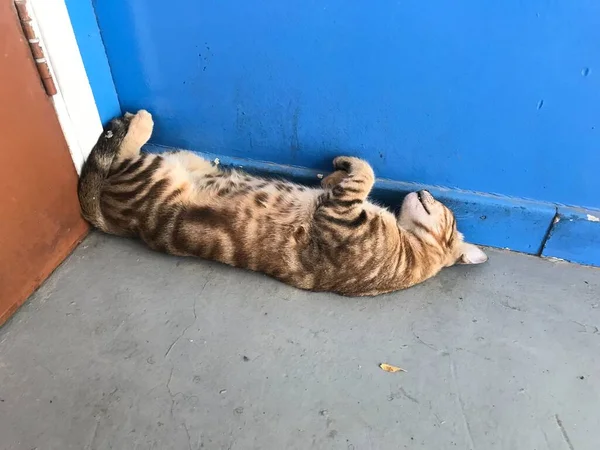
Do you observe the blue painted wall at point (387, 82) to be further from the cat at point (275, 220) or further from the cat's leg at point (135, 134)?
the cat at point (275, 220)

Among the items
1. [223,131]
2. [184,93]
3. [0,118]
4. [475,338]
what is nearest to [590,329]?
[475,338]

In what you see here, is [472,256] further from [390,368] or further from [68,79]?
[68,79]

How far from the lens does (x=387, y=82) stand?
84.6 inches

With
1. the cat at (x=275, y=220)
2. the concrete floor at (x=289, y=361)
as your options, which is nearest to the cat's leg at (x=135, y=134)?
the cat at (x=275, y=220)

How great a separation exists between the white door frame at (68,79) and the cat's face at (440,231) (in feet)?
5.20

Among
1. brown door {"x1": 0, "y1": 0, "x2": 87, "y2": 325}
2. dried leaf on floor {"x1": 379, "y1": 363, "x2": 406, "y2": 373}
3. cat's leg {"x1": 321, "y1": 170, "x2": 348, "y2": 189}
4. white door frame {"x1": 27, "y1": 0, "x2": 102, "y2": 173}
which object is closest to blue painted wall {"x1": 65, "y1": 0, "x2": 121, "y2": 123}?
white door frame {"x1": 27, "y1": 0, "x2": 102, "y2": 173}

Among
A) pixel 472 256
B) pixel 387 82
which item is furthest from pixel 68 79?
pixel 472 256

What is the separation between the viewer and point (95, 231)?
2.55 metres

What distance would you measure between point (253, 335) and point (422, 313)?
750mm

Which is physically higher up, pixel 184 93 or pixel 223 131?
pixel 184 93

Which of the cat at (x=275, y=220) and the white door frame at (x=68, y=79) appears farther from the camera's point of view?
the cat at (x=275, y=220)

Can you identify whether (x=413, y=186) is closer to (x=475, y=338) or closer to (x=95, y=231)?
(x=475, y=338)

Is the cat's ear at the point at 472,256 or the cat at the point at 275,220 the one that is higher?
the cat at the point at 275,220

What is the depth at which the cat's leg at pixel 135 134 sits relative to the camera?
2469mm
